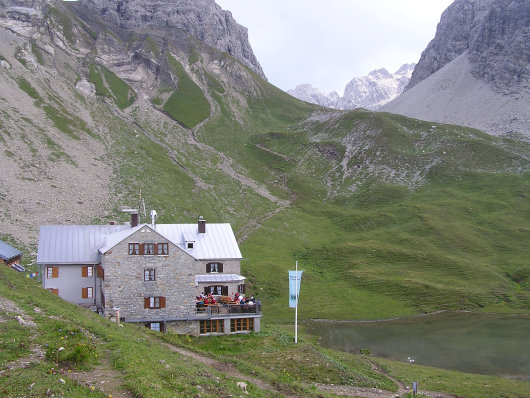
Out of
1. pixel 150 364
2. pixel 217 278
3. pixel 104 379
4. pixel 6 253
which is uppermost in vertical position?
pixel 6 253

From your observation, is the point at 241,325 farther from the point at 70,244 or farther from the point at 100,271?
the point at 70,244

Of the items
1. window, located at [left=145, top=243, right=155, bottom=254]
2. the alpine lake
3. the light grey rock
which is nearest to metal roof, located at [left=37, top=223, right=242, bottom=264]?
window, located at [left=145, top=243, right=155, bottom=254]

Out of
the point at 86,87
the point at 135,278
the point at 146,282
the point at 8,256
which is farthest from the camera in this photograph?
the point at 86,87

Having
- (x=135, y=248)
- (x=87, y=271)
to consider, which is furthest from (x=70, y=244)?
(x=135, y=248)

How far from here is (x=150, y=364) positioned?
2277 centimetres

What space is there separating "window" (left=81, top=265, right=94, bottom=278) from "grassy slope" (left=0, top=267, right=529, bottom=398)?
45.8 ft

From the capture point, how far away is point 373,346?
5566 centimetres

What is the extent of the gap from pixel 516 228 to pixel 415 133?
6784cm

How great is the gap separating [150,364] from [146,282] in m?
26.2

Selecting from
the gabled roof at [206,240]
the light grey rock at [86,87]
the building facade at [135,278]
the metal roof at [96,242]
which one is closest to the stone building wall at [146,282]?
the building facade at [135,278]

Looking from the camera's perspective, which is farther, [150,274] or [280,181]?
[280,181]

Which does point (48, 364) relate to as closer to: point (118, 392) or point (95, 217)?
point (118, 392)

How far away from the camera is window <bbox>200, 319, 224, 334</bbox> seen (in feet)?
164

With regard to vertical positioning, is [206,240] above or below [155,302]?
above
